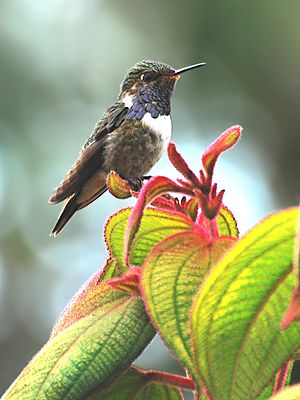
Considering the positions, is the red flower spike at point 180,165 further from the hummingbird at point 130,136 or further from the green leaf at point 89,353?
the hummingbird at point 130,136

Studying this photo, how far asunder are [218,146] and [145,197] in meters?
0.10

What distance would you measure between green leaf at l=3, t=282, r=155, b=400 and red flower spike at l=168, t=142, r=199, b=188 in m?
0.13

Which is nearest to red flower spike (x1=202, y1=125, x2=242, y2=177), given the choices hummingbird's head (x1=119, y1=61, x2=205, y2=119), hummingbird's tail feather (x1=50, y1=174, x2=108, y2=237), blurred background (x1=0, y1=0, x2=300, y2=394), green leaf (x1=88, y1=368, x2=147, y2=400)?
green leaf (x1=88, y1=368, x2=147, y2=400)

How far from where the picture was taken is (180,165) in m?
0.89

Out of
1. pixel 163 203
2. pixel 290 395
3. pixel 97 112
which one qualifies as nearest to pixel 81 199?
pixel 163 203

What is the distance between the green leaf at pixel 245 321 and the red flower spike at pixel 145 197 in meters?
0.11

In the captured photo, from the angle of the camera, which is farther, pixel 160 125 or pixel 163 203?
pixel 160 125

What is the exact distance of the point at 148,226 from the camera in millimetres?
934

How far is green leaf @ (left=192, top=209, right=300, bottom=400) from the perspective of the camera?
73cm

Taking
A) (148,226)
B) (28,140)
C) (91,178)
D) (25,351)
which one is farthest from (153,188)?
(28,140)

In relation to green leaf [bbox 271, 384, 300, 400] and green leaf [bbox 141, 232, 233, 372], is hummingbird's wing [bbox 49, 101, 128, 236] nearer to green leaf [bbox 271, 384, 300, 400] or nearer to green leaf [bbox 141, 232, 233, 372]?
green leaf [bbox 141, 232, 233, 372]

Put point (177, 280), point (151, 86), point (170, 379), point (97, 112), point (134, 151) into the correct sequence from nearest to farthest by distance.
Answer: point (177, 280) → point (170, 379) → point (134, 151) → point (151, 86) → point (97, 112)

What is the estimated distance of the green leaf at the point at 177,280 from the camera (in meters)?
0.78

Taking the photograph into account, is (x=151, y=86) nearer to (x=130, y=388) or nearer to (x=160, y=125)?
(x=160, y=125)
